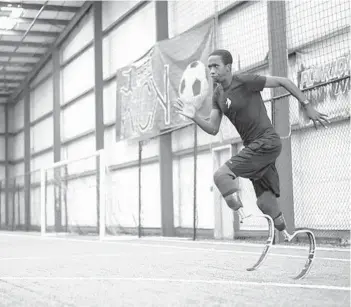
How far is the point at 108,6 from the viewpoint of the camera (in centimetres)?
2547

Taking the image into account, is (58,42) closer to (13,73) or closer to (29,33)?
(29,33)

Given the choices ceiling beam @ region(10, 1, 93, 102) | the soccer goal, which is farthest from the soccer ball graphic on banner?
ceiling beam @ region(10, 1, 93, 102)

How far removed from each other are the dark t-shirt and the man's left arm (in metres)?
0.08

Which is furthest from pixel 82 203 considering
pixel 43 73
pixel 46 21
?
pixel 43 73

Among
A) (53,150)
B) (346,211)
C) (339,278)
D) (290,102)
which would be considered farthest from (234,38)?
(53,150)

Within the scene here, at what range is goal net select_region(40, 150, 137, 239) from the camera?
75.9 feet

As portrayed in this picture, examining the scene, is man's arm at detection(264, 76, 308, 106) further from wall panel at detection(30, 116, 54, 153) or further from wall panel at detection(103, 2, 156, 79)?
wall panel at detection(30, 116, 54, 153)

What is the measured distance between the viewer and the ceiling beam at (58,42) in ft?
89.1

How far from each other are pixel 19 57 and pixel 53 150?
16.7ft

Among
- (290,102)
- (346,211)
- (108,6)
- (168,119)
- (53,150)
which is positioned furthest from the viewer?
(53,150)

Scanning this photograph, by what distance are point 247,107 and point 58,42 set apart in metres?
26.3

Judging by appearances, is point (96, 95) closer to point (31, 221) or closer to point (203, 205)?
point (203, 205)

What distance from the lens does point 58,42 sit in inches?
1225

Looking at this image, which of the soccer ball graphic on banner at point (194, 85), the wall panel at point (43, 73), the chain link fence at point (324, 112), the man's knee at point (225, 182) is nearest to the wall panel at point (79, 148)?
the wall panel at point (43, 73)
